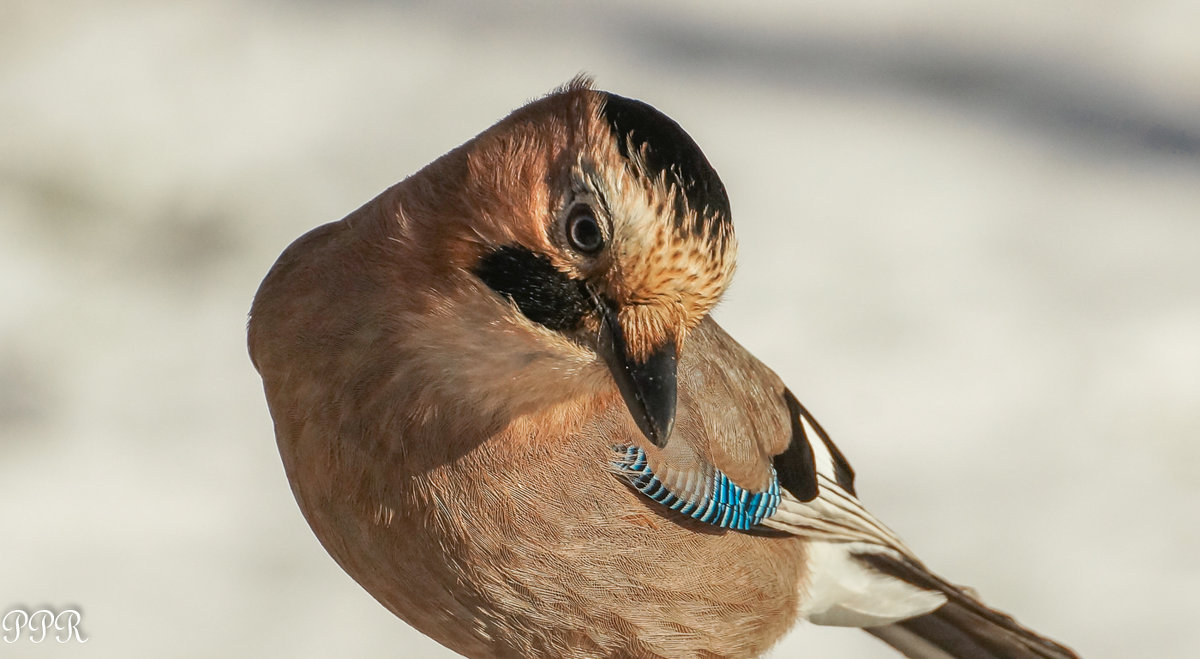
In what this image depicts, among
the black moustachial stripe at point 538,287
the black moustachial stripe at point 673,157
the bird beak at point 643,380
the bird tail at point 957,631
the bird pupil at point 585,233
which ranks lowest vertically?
the bird tail at point 957,631

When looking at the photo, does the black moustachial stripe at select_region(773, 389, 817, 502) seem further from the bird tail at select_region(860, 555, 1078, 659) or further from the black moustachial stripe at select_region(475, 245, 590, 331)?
the black moustachial stripe at select_region(475, 245, 590, 331)

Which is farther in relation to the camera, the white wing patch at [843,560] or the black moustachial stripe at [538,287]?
the white wing patch at [843,560]

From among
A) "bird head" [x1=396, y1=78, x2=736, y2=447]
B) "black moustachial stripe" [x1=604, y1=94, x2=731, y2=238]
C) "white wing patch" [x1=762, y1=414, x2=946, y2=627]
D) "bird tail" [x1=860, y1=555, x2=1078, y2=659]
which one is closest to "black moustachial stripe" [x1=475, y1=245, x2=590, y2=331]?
"bird head" [x1=396, y1=78, x2=736, y2=447]

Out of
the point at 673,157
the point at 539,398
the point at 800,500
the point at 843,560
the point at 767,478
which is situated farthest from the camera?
the point at 843,560

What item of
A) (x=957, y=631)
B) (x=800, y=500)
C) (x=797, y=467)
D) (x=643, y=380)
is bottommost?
(x=957, y=631)

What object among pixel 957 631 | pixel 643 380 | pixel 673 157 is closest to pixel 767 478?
pixel 957 631

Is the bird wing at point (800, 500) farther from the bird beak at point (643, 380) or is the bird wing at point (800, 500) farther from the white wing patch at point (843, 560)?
the bird beak at point (643, 380)

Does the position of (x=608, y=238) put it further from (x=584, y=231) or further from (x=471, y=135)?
(x=471, y=135)

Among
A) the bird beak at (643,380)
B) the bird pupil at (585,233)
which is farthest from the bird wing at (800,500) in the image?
the bird pupil at (585,233)
